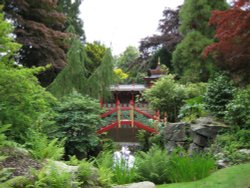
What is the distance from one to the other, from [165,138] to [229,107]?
2724 mm

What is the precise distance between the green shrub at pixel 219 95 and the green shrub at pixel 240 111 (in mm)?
876

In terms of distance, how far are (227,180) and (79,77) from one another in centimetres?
811

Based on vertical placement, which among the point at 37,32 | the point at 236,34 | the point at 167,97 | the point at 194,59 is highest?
the point at 37,32

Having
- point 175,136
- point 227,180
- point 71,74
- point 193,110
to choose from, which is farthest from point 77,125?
point 227,180

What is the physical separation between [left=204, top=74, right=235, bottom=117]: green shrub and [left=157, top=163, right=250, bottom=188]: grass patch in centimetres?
327

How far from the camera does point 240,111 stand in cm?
826

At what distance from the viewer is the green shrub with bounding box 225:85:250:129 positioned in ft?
26.6

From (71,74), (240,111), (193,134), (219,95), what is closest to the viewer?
(240,111)

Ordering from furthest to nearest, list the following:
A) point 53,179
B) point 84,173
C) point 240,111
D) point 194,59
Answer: point 194,59 → point 240,111 → point 84,173 → point 53,179

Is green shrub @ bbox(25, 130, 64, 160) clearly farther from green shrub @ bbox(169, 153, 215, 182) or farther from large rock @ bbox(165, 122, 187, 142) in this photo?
large rock @ bbox(165, 122, 187, 142)

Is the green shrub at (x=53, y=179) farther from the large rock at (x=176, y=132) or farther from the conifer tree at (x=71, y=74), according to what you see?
the conifer tree at (x=71, y=74)

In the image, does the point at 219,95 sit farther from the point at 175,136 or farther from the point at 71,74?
the point at 71,74

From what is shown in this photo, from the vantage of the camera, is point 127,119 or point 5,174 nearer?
point 5,174

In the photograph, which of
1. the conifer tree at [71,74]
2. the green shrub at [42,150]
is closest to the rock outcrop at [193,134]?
Result: the conifer tree at [71,74]
